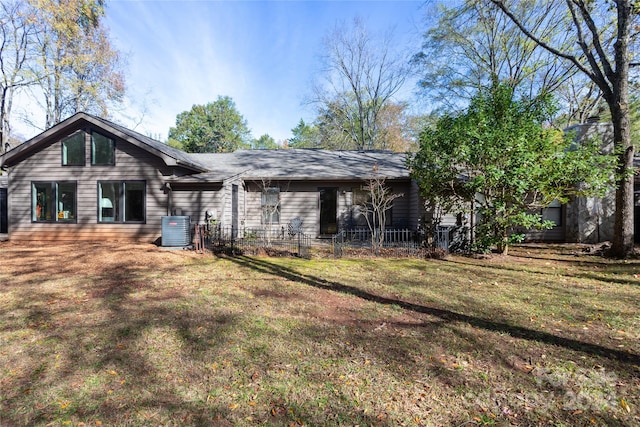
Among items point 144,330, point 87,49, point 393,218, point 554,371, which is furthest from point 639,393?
point 87,49

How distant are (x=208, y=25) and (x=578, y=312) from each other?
14.9 m

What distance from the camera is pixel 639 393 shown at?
9.28 feet

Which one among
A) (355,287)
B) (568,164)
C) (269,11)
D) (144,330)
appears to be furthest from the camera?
(269,11)

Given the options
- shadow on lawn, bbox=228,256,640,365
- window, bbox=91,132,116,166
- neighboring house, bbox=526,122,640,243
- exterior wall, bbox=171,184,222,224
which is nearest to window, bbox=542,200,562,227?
neighboring house, bbox=526,122,640,243

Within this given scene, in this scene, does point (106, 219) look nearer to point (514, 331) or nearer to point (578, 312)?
point (514, 331)

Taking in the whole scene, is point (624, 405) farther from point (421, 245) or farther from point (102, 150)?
point (102, 150)

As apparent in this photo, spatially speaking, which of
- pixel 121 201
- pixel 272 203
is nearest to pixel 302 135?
pixel 272 203

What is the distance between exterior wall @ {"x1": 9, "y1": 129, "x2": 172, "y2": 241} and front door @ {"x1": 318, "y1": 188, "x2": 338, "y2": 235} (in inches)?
253

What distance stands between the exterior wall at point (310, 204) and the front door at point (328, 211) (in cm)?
16

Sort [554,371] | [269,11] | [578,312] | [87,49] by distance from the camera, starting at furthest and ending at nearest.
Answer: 1. [87,49]
2. [269,11]
3. [578,312]
4. [554,371]

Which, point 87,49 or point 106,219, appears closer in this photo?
point 106,219

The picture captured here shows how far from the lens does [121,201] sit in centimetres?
1199

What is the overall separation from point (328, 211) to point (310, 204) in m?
0.87

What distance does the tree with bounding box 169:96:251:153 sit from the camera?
4284 cm
